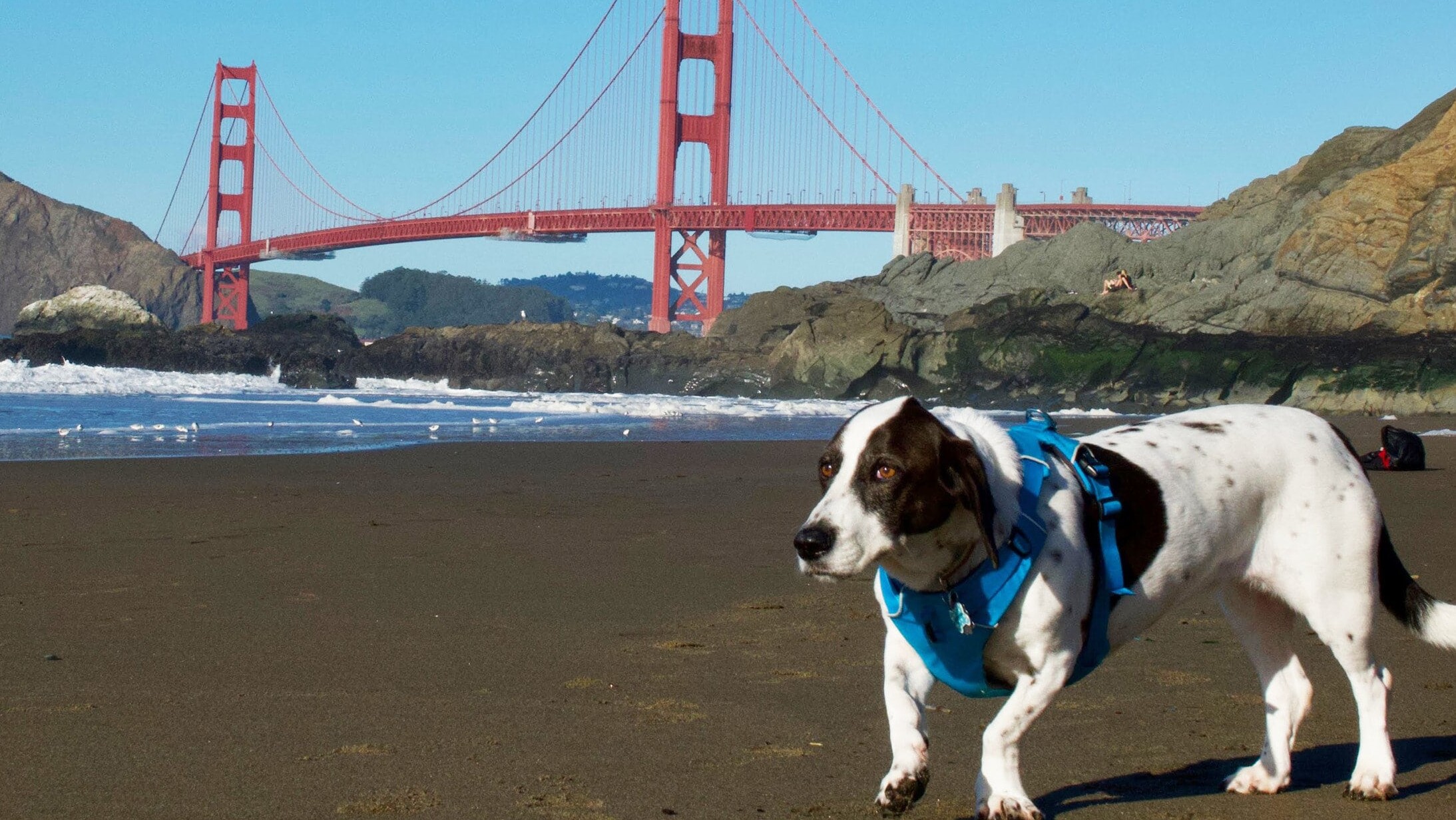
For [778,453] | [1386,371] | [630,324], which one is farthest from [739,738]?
[630,324]

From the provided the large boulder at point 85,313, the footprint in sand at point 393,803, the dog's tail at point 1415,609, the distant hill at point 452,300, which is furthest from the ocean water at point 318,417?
the distant hill at point 452,300

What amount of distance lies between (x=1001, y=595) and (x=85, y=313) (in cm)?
5706

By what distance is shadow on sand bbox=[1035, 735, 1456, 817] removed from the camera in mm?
2857

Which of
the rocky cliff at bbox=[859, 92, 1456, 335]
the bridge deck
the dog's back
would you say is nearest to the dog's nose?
the dog's back

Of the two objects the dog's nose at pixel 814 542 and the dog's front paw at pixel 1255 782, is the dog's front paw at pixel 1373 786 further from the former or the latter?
the dog's nose at pixel 814 542

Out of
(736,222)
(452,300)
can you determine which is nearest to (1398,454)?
(736,222)

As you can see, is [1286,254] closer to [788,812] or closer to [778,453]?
[778,453]

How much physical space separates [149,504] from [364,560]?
7.79 feet

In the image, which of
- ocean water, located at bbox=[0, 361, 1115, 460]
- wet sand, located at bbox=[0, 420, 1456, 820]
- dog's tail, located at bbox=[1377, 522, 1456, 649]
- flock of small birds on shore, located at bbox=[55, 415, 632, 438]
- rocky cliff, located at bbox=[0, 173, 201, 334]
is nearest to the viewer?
wet sand, located at bbox=[0, 420, 1456, 820]

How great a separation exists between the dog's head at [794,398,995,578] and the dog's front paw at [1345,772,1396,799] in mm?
1055

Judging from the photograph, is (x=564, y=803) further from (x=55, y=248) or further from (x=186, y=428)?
(x=55, y=248)

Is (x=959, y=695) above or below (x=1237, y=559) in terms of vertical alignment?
below

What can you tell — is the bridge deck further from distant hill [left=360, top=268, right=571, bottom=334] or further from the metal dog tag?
distant hill [left=360, top=268, right=571, bottom=334]

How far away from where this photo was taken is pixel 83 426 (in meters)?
14.5
